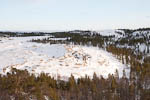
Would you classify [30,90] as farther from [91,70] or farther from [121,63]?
[121,63]

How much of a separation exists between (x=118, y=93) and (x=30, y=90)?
2258 centimetres

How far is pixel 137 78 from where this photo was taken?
51375 mm

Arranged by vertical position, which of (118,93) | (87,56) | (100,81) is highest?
(87,56)

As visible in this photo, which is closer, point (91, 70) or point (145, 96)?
point (145, 96)

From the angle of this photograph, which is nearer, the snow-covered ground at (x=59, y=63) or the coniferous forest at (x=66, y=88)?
the coniferous forest at (x=66, y=88)

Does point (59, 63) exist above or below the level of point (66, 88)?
above

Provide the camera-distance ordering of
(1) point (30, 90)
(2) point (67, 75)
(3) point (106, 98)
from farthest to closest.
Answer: (2) point (67, 75) < (3) point (106, 98) < (1) point (30, 90)

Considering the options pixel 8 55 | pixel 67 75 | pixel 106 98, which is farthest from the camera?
pixel 8 55

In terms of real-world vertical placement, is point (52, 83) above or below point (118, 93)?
above

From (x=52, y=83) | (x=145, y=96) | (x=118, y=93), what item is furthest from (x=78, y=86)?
(x=145, y=96)

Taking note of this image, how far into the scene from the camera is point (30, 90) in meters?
30.8

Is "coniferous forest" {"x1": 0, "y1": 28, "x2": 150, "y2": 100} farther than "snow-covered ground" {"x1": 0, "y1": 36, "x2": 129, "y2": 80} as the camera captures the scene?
No

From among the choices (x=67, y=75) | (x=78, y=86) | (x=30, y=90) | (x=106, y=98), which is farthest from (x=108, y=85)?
(x=30, y=90)

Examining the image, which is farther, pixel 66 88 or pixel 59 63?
pixel 59 63
